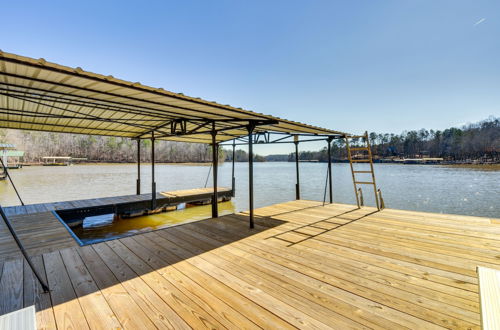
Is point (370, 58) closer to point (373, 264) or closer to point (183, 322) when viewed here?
point (373, 264)

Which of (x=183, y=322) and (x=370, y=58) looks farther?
(x=370, y=58)

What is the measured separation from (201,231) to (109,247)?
5.48 ft

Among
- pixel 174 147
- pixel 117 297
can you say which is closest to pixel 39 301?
pixel 117 297

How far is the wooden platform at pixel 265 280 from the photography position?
78.2 inches

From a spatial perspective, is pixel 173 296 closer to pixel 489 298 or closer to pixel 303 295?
pixel 303 295

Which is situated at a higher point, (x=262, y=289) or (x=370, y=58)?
(x=370, y=58)

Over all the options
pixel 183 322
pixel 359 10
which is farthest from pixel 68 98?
pixel 359 10

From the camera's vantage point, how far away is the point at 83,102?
4195 millimetres

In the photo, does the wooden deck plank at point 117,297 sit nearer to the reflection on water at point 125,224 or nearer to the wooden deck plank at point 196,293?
the wooden deck plank at point 196,293

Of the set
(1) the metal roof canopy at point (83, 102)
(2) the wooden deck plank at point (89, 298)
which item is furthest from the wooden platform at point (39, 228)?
(1) the metal roof canopy at point (83, 102)

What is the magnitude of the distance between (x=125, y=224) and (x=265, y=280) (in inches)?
330

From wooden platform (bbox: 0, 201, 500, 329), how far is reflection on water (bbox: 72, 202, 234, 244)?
4.79 metres

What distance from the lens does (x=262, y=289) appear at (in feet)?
8.08

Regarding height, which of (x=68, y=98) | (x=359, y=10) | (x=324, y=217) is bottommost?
(x=324, y=217)
